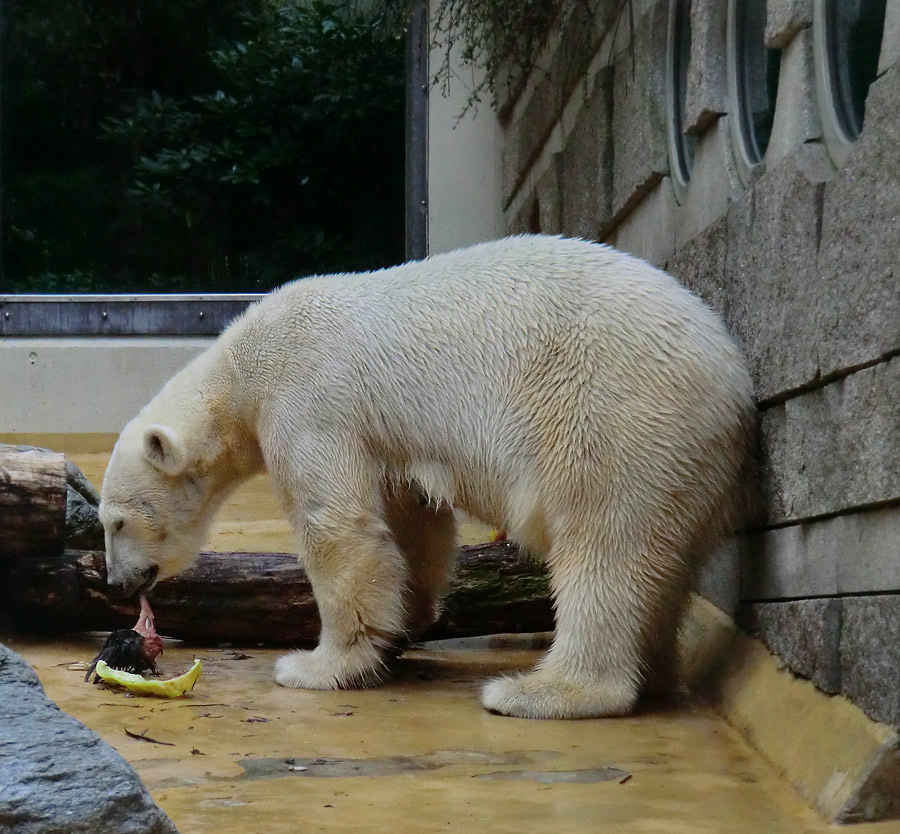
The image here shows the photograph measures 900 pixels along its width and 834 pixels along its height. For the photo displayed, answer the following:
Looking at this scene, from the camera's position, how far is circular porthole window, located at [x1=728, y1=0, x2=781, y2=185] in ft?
11.6

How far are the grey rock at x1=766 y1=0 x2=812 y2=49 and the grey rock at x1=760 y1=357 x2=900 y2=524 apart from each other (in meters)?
0.96

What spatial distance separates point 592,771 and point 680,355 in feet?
4.18

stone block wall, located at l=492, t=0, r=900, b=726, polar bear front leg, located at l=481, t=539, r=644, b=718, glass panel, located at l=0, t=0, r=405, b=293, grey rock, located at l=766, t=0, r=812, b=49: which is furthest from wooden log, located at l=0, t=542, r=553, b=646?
glass panel, located at l=0, t=0, r=405, b=293

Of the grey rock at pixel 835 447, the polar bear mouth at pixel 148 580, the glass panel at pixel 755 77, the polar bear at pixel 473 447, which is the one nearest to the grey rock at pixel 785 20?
the glass panel at pixel 755 77

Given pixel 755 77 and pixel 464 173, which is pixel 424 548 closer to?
pixel 755 77

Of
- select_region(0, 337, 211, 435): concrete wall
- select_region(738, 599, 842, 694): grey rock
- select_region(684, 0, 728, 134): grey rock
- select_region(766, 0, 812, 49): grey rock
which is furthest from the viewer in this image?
select_region(0, 337, 211, 435): concrete wall

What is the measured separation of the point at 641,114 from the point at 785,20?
5.83ft

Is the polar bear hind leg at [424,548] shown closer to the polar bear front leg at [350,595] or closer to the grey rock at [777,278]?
the polar bear front leg at [350,595]

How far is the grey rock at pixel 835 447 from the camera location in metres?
2.38

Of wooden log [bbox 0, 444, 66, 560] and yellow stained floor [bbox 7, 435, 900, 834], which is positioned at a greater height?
wooden log [bbox 0, 444, 66, 560]

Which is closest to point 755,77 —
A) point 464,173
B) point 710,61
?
point 710,61

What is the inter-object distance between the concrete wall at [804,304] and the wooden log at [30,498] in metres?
2.38

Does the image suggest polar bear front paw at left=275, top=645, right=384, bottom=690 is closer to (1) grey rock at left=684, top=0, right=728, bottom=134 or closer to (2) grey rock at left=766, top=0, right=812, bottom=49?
(1) grey rock at left=684, top=0, right=728, bottom=134

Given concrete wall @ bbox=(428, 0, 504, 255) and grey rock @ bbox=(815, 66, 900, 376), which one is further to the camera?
concrete wall @ bbox=(428, 0, 504, 255)
